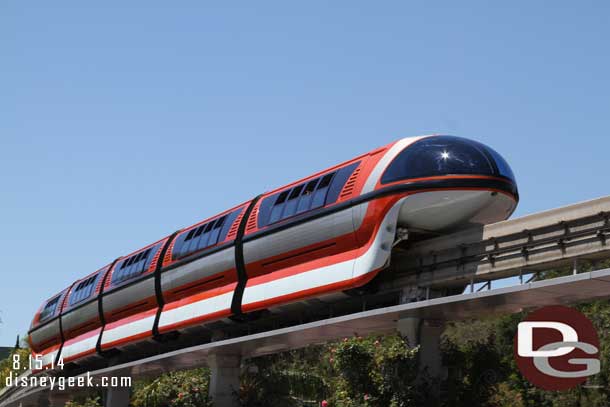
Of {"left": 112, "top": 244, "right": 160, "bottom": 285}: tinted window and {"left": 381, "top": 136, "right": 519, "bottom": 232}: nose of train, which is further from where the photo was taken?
{"left": 112, "top": 244, "right": 160, "bottom": 285}: tinted window

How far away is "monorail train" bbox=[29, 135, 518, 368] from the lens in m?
19.0

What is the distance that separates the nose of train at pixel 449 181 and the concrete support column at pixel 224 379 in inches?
364

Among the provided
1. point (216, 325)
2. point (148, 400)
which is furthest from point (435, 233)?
point (148, 400)

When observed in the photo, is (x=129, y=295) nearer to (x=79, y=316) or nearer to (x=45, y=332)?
(x=79, y=316)

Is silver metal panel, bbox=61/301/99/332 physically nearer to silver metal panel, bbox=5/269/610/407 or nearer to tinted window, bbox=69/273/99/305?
tinted window, bbox=69/273/99/305

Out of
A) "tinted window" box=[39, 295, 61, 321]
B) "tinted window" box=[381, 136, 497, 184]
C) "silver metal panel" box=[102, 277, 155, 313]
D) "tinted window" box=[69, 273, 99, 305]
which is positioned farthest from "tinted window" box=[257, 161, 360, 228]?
"tinted window" box=[39, 295, 61, 321]

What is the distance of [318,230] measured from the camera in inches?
816

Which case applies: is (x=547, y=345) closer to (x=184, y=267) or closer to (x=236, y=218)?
(x=236, y=218)

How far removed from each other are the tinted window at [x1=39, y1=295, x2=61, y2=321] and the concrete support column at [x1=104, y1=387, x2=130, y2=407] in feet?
27.2

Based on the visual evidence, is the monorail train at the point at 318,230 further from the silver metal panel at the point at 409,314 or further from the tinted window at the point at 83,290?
the tinted window at the point at 83,290

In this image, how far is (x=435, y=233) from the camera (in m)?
20.3

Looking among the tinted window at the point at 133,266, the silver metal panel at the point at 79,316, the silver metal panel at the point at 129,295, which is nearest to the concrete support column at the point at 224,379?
the silver metal panel at the point at 129,295

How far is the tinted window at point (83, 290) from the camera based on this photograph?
3638 cm

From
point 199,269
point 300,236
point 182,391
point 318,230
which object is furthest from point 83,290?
point 318,230
